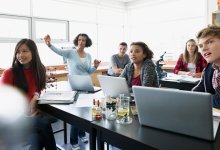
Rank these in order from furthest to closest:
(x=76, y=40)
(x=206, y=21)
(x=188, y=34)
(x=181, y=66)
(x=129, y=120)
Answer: (x=188, y=34), (x=206, y=21), (x=181, y=66), (x=76, y=40), (x=129, y=120)

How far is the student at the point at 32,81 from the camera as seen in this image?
1.70 m

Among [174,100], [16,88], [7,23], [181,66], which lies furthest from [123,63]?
[174,100]

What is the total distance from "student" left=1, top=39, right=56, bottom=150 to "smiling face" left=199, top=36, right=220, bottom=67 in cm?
132

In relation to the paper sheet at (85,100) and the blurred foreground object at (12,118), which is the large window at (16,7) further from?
the paper sheet at (85,100)

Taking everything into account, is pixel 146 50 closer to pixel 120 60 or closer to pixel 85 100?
pixel 85 100

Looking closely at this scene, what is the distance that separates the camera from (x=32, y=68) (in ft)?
6.26

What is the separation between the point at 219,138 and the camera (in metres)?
0.99

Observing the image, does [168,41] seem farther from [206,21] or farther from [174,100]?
[174,100]

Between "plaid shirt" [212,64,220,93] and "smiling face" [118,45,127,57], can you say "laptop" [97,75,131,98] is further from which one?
"smiling face" [118,45,127,57]

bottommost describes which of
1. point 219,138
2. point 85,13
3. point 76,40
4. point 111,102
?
point 219,138

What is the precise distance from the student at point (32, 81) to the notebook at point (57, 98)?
2.6 inches

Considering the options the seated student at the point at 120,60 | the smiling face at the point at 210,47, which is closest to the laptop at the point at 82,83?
the smiling face at the point at 210,47

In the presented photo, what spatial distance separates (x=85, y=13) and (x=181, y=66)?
295 cm

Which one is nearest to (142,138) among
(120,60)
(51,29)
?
(120,60)
